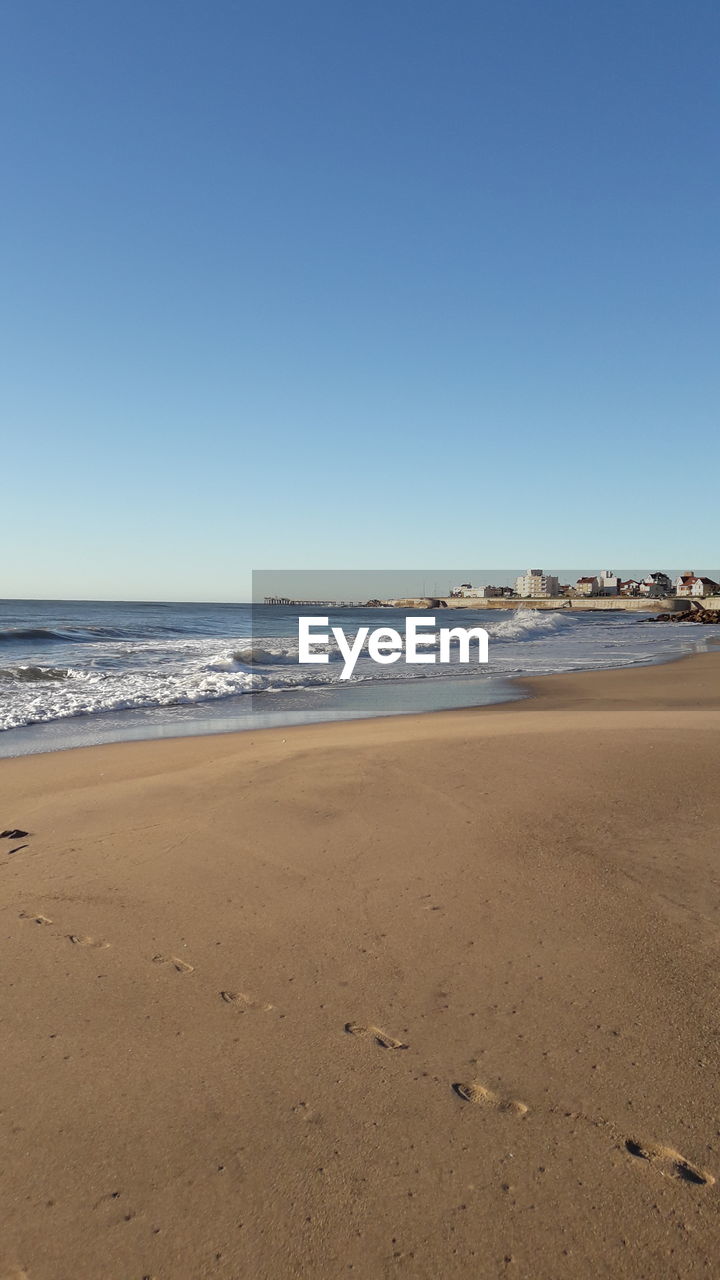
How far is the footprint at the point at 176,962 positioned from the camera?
10.6 feet

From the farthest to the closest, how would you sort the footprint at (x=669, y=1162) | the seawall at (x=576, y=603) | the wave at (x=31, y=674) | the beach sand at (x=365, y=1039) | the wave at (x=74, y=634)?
the seawall at (x=576, y=603), the wave at (x=74, y=634), the wave at (x=31, y=674), the footprint at (x=669, y=1162), the beach sand at (x=365, y=1039)

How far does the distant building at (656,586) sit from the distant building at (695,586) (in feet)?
11.7

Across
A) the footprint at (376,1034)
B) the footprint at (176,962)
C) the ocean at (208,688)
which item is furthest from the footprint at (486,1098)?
the ocean at (208,688)

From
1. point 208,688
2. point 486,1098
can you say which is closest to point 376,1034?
point 486,1098

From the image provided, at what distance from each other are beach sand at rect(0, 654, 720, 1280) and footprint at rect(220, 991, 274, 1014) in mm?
17

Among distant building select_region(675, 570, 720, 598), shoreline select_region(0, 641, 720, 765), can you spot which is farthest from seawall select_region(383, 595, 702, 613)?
shoreline select_region(0, 641, 720, 765)

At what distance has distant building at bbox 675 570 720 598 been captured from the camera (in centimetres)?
10994

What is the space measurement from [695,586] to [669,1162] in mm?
121727

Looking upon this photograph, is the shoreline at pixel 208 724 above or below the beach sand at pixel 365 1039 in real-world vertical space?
below

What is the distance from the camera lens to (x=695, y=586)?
11300 cm

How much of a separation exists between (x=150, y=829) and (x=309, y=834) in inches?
44.2

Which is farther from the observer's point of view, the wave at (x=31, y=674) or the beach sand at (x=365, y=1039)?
the wave at (x=31, y=674)

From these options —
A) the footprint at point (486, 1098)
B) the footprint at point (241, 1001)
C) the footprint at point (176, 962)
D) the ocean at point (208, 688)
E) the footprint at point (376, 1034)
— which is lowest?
the ocean at point (208, 688)

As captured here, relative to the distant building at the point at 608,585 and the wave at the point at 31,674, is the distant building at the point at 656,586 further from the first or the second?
the wave at the point at 31,674
